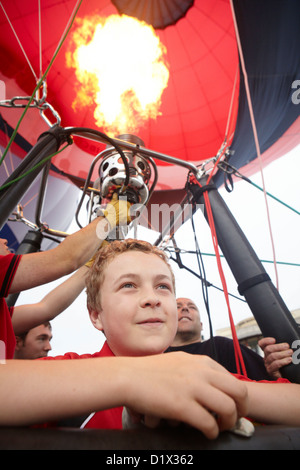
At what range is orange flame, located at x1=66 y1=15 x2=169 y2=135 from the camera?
7.39ft

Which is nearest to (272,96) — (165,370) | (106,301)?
(106,301)

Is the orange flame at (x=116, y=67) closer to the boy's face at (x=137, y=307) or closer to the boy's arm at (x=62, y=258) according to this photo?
the boy's arm at (x=62, y=258)

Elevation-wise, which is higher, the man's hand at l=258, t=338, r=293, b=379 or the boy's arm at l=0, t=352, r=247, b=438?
the man's hand at l=258, t=338, r=293, b=379

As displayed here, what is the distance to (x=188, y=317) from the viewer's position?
6.40 feet

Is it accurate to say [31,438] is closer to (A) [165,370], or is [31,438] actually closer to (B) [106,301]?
(A) [165,370]

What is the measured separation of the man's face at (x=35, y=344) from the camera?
1.63 metres

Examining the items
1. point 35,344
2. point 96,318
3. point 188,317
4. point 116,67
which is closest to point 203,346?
point 188,317

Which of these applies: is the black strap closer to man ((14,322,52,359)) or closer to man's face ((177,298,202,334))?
man's face ((177,298,202,334))

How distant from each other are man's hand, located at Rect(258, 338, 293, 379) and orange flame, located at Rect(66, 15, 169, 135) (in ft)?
6.33

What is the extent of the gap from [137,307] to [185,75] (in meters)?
2.49

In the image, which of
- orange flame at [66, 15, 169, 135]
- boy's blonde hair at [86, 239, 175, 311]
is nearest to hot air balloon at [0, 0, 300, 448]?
orange flame at [66, 15, 169, 135]

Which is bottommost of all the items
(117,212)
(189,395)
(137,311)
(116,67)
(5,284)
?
(189,395)

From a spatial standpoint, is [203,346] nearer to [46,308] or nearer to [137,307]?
[46,308]

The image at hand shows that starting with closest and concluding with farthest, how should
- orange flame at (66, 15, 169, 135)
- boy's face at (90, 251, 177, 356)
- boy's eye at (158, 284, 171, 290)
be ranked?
boy's face at (90, 251, 177, 356) → boy's eye at (158, 284, 171, 290) → orange flame at (66, 15, 169, 135)
